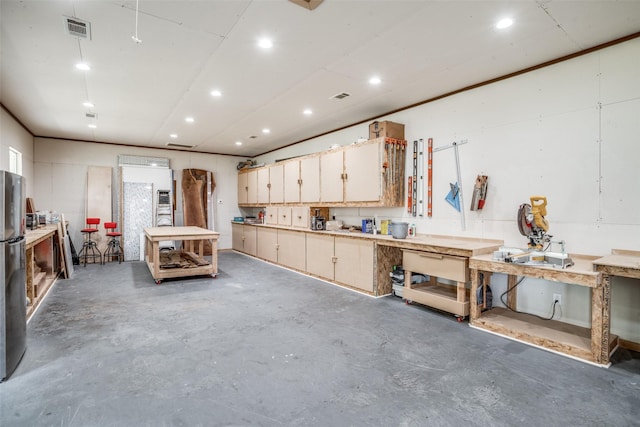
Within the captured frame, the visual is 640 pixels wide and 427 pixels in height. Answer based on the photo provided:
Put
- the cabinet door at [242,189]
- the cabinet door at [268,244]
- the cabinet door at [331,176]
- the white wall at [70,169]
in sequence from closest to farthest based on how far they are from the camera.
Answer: the cabinet door at [331,176] < the cabinet door at [268,244] < the white wall at [70,169] < the cabinet door at [242,189]

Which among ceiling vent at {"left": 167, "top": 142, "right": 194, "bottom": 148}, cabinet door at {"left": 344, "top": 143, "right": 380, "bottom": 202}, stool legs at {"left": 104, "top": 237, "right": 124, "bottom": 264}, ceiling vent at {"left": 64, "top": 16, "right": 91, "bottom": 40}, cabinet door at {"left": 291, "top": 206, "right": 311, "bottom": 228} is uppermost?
ceiling vent at {"left": 167, "top": 142, "right": 194, "bottom": 148}

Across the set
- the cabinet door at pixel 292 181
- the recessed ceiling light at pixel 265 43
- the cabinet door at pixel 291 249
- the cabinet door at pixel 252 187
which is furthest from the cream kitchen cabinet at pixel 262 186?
the recessed ceiling light at pixel 265 43

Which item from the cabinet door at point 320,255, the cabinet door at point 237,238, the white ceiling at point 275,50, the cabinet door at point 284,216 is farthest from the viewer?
the cabinet door at point 237,238

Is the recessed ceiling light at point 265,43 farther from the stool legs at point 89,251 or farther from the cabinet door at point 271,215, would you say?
the stool legs at point 89,251

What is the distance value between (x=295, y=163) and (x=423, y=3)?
14.7ft

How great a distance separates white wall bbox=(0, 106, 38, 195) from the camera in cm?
480

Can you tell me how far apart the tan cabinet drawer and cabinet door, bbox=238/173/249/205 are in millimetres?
5780

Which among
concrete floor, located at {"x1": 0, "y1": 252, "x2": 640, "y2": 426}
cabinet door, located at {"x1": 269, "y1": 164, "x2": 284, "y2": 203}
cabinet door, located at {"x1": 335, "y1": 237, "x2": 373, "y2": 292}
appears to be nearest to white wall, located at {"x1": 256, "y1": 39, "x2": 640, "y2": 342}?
concrete floor, located at {"x1": 0, "y1": 252, "x2": 640, "y2": 426}

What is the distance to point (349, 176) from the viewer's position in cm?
526

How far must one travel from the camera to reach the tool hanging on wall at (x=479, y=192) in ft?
12.6

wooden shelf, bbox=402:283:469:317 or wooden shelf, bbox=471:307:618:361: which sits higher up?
wooden shelf, bbox=402:283:469:317

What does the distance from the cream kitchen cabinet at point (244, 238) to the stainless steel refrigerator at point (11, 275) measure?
17.1 ft

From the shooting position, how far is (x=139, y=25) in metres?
2.73

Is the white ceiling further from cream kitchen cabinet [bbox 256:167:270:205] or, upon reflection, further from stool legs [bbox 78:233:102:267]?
stool legs [bbox 78:233:102:267]
